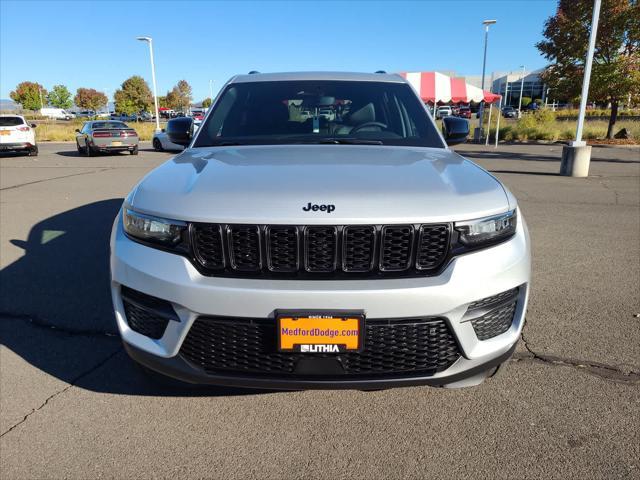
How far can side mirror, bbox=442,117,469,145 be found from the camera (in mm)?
3604

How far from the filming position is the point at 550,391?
2.79 meters

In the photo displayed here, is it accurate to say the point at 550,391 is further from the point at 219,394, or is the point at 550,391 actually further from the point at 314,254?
the point at 219,394

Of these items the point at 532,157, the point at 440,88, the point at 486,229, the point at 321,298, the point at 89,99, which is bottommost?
the point at 532,157

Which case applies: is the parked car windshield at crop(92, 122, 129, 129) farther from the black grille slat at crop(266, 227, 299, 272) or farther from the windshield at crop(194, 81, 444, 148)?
the black grille slat at crop(266, 227, 299, 272)

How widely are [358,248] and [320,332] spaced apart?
39cm

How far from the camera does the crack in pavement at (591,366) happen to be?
2.93 m

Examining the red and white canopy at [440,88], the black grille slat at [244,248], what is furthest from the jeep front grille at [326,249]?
the red and white canopy at [440,88]

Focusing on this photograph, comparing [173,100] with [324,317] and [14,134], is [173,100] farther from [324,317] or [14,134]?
[324,317]

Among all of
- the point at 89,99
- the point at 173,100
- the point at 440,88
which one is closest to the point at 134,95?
the point at 173,100

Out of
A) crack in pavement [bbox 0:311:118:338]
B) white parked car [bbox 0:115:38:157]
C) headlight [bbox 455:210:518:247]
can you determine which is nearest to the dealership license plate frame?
headlight [bbox 455:210:518:247]

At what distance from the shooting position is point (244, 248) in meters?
2.08

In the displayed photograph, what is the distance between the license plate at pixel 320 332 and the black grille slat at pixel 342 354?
0.04 metres

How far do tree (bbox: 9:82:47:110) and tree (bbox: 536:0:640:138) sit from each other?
311ft

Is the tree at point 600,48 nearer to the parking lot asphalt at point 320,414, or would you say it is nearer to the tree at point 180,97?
the parking lot asphalt at point 320,414
